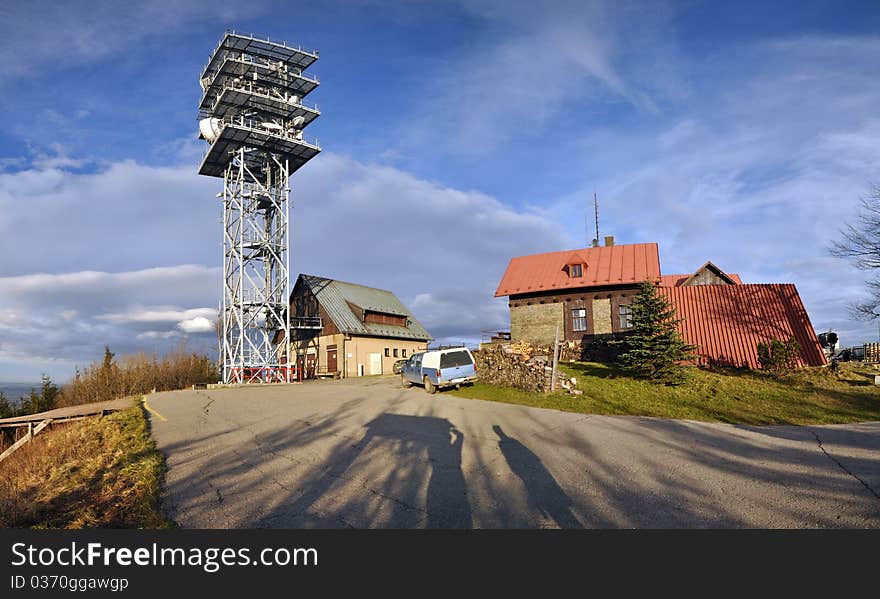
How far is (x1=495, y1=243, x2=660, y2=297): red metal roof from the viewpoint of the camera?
3114 cm

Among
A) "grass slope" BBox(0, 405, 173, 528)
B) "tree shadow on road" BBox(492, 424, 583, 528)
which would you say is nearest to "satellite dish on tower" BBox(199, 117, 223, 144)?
"grass slope" BBox(0, 405, 173, 528)

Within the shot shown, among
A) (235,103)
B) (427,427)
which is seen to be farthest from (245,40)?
(427,427)

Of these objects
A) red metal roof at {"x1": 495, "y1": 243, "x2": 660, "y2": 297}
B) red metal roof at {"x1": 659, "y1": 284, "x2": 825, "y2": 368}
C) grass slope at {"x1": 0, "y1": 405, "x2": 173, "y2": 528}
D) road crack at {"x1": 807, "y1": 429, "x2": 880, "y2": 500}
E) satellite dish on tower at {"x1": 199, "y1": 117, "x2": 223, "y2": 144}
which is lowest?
grass slope at {"x1": 0, "y1": 405, "x2": 173, "y2": 528}

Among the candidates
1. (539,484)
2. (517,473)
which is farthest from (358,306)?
(539,484)

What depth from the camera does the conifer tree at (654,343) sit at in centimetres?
1916

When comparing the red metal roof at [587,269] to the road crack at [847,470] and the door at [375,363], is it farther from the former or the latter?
the road crack at [847,470]

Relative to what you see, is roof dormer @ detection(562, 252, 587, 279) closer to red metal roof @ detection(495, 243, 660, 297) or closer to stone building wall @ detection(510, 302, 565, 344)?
red metal roof @ detection(495, 243, 660, 297)

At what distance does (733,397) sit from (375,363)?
28236 mm

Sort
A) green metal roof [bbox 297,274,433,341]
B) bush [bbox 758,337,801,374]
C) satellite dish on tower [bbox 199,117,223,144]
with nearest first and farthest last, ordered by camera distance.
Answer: bush [bbox 758,337,801,374] → satellite dish on tower [bbox 199,117,223,144] → green metal roof [bbox 297,274,433,341]

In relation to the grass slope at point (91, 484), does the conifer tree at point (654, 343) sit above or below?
above

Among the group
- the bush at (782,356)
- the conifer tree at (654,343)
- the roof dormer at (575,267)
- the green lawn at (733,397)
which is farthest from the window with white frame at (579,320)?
the bush at (782,356)

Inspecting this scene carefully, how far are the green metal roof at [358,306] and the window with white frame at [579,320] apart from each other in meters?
16.8

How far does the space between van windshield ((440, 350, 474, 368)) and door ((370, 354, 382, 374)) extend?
756 inches

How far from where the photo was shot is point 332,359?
39.2m
